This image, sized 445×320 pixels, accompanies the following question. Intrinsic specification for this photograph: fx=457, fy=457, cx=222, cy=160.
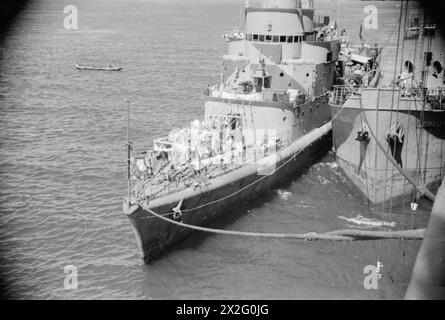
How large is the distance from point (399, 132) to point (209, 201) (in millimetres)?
10456

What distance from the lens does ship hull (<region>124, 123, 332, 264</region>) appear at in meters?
18.0

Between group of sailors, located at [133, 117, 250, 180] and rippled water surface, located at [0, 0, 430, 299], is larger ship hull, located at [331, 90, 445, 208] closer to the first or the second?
rippled water surface, located at [0, 0, 430, 299]

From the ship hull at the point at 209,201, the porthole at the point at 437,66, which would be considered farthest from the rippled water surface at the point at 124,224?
the porthole at the point at 437,66

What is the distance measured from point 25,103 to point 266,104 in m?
26.0

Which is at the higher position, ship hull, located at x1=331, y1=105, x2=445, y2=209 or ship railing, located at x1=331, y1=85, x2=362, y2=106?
ship railing, located at x1=331, y1=85, x2=362, y2=106

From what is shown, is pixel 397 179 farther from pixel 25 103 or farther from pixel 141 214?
pixel 25 103

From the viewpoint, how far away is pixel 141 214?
57.6 feet

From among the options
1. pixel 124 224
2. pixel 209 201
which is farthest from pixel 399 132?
pixel 124 224

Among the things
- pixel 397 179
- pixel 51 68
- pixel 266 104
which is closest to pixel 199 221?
pixel 266 104

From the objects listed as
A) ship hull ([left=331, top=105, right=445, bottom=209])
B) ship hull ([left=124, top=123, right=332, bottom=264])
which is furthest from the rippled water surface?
ship hull ([left=331, top=105, right=445, bottom=209])

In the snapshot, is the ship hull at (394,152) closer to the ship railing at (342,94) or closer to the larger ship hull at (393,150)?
the larger ship hull at (393,150)

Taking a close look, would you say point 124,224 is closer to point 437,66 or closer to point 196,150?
point 196,150

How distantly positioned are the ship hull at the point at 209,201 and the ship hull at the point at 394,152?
345 cm

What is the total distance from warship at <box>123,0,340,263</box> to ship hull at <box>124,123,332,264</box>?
0.05m
